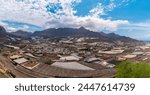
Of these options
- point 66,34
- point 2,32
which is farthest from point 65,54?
point 2,32

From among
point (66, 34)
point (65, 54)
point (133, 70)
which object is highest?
point (66, 34)

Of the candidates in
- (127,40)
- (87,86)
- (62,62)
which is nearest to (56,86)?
(87,86)

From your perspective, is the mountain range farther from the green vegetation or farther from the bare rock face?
the green vegetation

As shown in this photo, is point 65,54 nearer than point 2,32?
No

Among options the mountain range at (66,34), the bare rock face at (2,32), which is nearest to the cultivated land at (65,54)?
the mountain range at (66,34)

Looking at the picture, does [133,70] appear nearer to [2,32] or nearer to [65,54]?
[65,54]

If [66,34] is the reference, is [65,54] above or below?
below

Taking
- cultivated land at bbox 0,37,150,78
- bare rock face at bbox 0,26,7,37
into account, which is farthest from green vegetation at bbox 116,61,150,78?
bare rock face at bbox 0,26,7,37
